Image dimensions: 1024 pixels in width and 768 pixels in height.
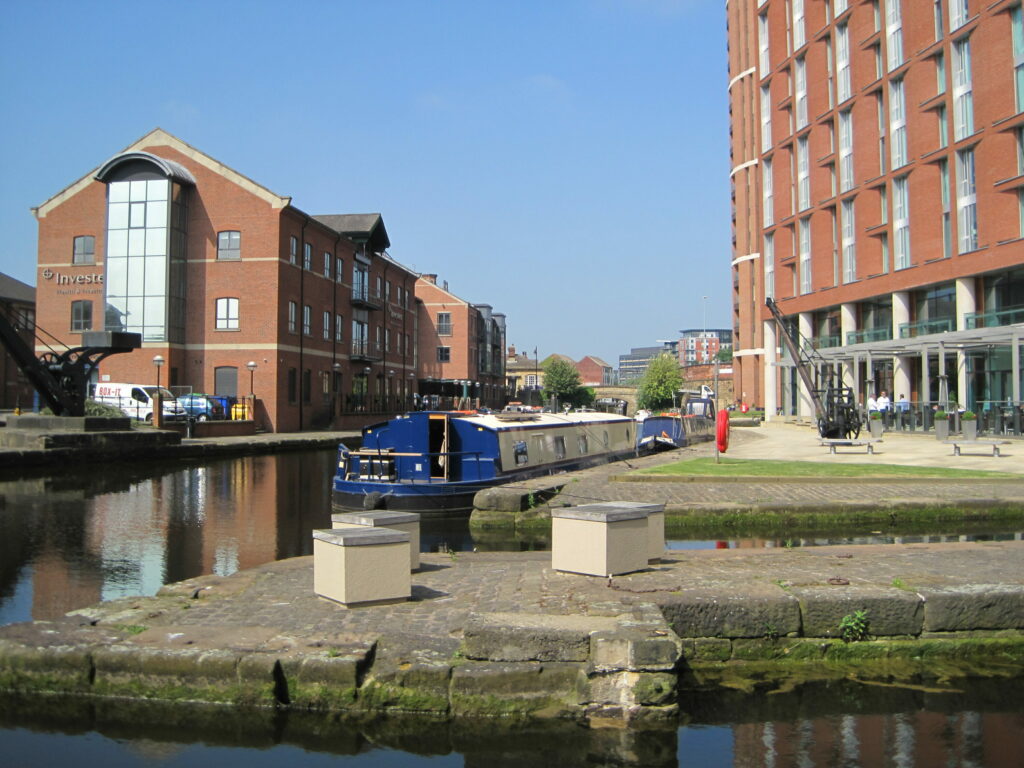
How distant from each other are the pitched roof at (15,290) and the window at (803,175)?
46.3 meters

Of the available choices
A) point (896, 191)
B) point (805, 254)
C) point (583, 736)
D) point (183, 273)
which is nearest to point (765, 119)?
point (805, 254)

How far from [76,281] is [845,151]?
122 ft

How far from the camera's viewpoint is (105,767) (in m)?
4.92

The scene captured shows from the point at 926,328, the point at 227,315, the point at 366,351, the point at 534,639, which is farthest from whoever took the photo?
the point at 366,351

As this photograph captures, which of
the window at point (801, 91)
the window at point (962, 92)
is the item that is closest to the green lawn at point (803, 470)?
the window at point (962, 92)

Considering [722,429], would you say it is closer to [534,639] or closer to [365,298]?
[534,639]

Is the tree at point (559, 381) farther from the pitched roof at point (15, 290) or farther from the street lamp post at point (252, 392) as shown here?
the street lamp post at point (252, 392)

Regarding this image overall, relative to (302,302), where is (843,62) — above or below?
above

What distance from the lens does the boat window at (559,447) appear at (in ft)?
67.1

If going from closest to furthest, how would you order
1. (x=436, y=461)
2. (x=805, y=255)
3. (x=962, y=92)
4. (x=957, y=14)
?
(x=436, y=461) < (x=962, y=92) < (x=957, y=14) < (x=805, y=255)

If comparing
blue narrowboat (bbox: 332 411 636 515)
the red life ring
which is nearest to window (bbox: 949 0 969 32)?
the red life ring

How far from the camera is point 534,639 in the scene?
5387mm

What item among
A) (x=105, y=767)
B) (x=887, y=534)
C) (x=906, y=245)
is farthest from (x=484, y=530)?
(x=906, y=245)

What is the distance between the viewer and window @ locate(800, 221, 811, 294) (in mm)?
45625
